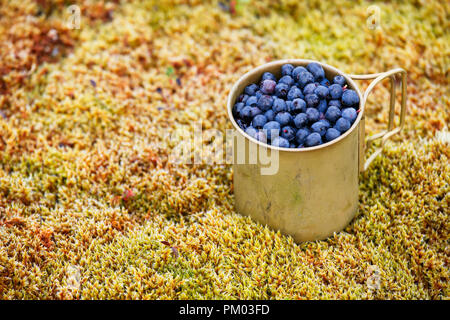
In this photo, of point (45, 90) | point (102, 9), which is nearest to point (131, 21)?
point (102, 9)

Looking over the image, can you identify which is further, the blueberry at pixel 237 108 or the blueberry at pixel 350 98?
the blueberry at pixel 237 108

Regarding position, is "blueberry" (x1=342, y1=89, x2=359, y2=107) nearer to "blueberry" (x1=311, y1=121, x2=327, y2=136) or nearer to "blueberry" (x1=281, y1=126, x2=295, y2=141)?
"blueberry" (x1=311, y1=121, x2=327, y2=136)

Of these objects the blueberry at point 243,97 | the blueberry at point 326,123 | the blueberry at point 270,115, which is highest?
the blueberry at point 243,97

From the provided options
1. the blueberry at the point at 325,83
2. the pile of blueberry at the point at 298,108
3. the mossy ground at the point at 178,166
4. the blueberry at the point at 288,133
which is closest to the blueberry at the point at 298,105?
the pile of blueberry at the point at 298,108

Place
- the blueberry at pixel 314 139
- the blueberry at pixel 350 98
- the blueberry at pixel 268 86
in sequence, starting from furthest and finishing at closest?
the blueberry at pixel 268 86
the blueberry at pixel 350 98
the blueberry at pixel 314 139

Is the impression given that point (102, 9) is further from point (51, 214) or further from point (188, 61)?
point (51, 214)

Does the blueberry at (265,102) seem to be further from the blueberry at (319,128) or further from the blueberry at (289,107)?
the blueberry at (319,128)

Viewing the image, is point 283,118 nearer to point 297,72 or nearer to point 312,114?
point 312,114

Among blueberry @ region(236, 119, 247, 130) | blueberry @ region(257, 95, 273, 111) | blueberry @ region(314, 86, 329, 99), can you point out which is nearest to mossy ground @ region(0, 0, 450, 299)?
blueberry @ region(236, 119, 247, 130)

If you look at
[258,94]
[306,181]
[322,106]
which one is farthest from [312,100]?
[306,181]
